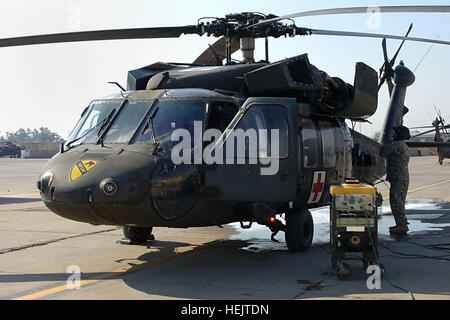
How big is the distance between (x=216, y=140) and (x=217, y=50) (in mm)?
3637

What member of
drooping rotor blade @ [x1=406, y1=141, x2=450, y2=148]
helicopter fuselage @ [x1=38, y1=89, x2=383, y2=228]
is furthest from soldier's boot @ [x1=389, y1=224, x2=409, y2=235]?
drooping rotor blade @ [x1=406, y1=141, x2=450, y2=148]

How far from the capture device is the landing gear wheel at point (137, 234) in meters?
9.76

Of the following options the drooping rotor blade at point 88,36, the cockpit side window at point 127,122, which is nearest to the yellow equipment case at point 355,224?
the cockpit side window at point 127,122

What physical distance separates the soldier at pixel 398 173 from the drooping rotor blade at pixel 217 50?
3.28m

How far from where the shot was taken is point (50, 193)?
739 cm

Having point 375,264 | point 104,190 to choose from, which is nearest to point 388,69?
point 375,264

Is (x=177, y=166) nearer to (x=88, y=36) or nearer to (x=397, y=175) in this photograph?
(x=88, y=36)

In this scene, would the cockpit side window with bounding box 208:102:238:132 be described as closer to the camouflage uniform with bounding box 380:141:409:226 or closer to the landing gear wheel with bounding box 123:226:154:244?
the landing gear wheel with bounding box 123:226:154:244

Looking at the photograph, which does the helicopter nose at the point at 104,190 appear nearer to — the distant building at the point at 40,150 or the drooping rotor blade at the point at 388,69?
the drooping rotor blade at the point at 388,69

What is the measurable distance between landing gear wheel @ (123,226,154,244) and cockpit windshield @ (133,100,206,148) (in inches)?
91.4

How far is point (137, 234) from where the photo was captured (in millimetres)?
9828

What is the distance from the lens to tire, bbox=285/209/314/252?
29.4ft
